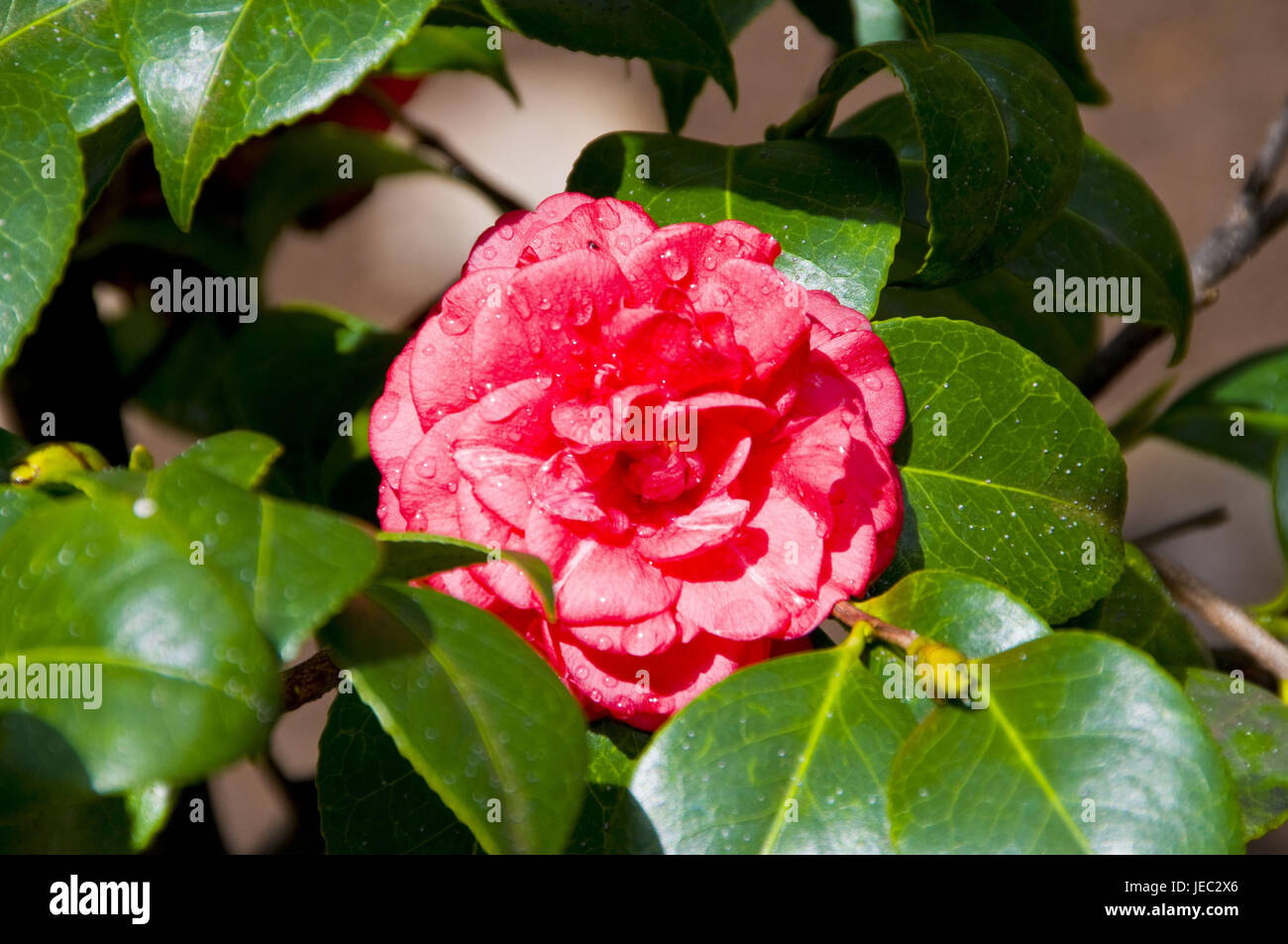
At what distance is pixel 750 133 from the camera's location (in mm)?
2922

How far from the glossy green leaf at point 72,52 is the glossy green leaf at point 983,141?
1.21 feet

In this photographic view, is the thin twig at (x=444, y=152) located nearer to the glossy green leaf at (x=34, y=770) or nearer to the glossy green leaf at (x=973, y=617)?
the glossy green leaf at (x=973, y=617)

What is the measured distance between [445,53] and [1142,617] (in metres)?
0.67

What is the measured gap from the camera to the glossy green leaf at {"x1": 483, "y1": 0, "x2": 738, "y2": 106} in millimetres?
622

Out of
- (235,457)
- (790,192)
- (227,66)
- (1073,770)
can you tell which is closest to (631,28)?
(790,192)

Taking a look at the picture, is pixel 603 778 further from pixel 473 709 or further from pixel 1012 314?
pixel 1012 314

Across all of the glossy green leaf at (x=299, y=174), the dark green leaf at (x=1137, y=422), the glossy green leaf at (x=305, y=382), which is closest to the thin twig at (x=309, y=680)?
the glossy green leaf at (x=305, y=382)

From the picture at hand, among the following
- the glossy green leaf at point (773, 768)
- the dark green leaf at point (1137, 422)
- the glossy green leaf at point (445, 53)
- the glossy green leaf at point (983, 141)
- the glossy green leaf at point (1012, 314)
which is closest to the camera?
the glossy green leaf at point (773, 768)

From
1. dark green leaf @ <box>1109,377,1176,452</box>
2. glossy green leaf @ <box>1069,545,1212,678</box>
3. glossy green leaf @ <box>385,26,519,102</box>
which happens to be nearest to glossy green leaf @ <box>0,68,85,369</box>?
glossy green leaf @ <box>385,26,519,102</box>

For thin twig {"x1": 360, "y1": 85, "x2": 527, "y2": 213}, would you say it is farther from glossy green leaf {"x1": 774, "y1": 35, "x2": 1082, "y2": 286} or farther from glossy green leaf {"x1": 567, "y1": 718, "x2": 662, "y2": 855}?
glossy green leaf {"x1": 567, "y1": 718, "x2": 662, "y2": 855}

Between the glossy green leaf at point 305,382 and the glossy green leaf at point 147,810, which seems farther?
the glossy green leaf at point 305,382

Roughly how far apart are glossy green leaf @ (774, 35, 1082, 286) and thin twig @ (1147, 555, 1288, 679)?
0.98 ft

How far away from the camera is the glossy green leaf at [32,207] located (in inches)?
19.8

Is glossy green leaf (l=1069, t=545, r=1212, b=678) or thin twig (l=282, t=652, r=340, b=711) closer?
thin twig (l=282, t=652, r=340, b=711)
